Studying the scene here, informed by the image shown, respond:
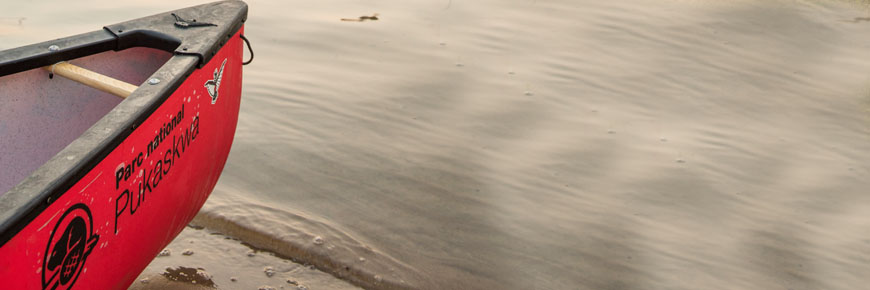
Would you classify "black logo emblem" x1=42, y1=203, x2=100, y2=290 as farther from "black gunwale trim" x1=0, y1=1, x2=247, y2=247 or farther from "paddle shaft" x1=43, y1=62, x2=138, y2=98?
"paddle shaft" x1=43, y1=62, x2=138, y2=98

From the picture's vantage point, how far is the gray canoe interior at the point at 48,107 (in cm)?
272

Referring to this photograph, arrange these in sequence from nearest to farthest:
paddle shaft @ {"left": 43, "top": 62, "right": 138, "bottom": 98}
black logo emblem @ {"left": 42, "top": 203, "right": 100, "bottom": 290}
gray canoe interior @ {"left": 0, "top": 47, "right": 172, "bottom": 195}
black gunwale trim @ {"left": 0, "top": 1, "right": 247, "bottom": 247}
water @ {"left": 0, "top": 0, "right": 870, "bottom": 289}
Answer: black gunwale trim @ {"left": 0, "top": 1, "right": 247, "bottom": 247}, black logo emblem @ {"left": 42, "top": 203, "right": 100, "bottom": 290}, paddle shaft @ {"left": 43, "top": 62, "right": 138, "bottom": 98}, gray canoe interior @ {"left": 0, "top": 47, "right": 172, "bottom": 195}, water @ {"left": 0, "top": 0, "right": 870, "bottom": 289}

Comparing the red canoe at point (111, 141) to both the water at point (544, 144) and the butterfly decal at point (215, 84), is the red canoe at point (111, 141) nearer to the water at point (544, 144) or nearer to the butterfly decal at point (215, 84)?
the butterfly decal at point (215, 84)

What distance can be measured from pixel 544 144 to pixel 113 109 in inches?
95.8

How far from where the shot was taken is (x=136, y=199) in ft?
7.63

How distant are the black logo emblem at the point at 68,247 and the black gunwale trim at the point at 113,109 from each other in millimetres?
89

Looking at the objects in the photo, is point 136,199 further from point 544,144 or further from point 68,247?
point 544,144

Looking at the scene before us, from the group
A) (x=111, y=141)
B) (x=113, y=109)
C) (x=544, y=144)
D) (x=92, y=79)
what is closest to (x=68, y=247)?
(x=111, y=141)

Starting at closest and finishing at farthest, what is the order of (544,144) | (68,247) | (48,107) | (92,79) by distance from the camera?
(68,247) → (92,79) → (48,107) → (544,144)

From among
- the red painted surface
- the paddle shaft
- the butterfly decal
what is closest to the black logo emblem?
the red painted surface

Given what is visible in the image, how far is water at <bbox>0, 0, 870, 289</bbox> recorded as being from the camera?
3.28 m

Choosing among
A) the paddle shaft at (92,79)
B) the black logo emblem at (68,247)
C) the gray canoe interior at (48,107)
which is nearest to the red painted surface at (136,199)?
the black logo emblem at (68,247)

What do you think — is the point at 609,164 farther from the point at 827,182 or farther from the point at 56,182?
the point at 56,182

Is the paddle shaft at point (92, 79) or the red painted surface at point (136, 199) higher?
the paddle shaft at point (92, 79)
